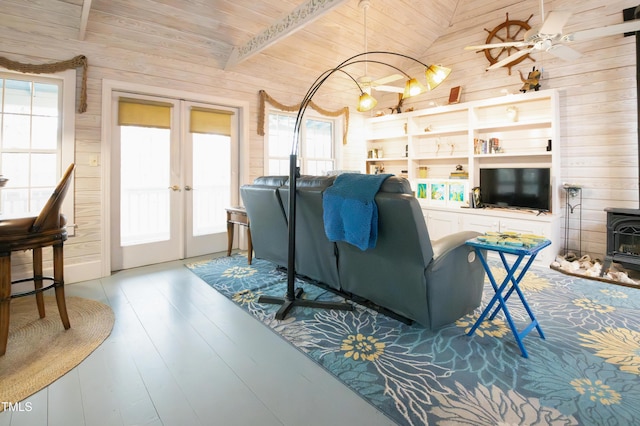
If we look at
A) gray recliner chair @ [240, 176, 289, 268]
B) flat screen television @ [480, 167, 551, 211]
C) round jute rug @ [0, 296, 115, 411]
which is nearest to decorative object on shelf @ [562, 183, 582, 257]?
flat screen television @ [480, 167, 551, 211]

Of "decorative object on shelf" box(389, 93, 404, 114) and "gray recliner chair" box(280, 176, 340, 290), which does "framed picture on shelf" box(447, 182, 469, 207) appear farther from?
"gray recliner chair" box(280, 176, 340, 290)

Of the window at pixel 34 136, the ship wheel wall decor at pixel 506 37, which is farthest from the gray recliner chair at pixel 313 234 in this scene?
the ship wheel wall decor at pixel 506 37

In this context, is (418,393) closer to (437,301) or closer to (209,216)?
(437,301)

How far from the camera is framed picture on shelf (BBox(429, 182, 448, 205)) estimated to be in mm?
5023

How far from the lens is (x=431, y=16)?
4883 millimetres

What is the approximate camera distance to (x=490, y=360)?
187 centimetres

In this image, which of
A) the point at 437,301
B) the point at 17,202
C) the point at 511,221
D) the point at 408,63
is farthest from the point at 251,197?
the point at 408,63

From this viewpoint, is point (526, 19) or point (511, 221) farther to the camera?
point (526, 19)

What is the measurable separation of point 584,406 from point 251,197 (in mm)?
2755

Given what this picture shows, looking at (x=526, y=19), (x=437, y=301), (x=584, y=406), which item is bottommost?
(x=584, y=406)

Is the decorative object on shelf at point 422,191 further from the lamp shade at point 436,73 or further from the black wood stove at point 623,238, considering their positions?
the lamp shade at point 436,73

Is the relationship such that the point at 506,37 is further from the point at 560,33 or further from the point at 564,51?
the point at 560,33

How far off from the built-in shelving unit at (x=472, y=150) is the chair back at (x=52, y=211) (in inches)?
168

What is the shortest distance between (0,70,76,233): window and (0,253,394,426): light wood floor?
170cm
